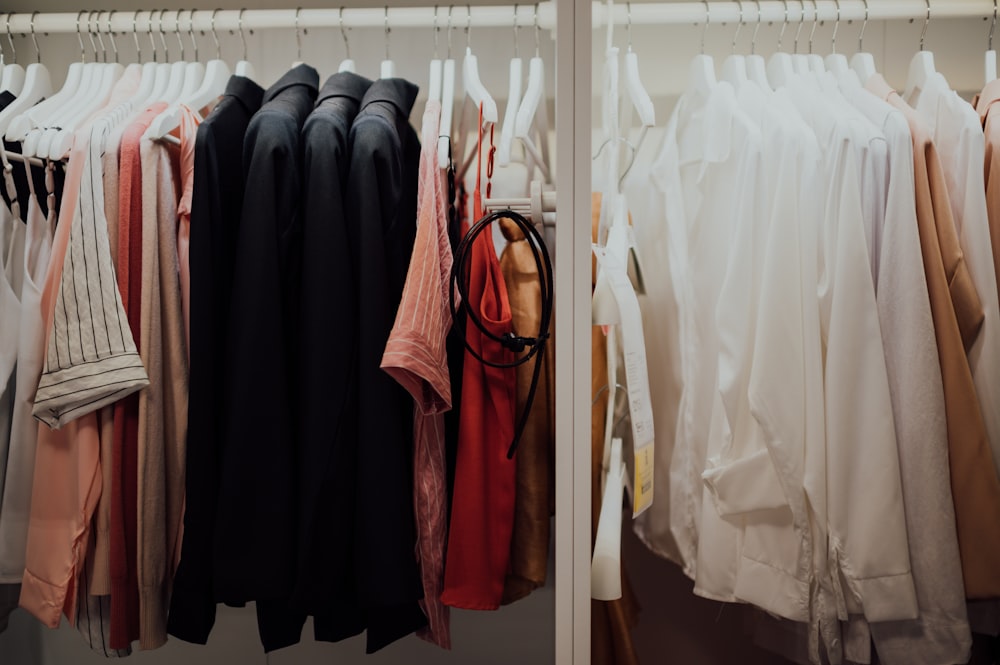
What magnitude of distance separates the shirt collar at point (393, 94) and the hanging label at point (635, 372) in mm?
445

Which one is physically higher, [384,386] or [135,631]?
[384,386]

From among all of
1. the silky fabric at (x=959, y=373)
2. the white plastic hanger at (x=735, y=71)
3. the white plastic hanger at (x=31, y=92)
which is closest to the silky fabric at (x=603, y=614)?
the white plastic hanger at (x=735, y=71)

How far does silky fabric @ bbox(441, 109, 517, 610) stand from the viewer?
0.79m

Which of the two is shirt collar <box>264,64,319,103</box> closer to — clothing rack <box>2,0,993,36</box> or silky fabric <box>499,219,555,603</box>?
clothing rack <box>2,0,993,36</box>

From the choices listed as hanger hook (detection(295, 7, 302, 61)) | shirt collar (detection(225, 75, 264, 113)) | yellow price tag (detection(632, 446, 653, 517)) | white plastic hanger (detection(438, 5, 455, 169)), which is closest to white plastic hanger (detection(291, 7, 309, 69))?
hanger hook (detection(295, 7, 302, 61))

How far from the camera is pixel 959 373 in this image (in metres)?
0.74

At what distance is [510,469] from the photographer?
0.81 m

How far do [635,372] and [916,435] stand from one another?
43 cm

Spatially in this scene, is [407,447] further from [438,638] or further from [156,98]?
[156,98]

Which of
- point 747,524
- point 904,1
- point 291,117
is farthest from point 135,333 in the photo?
point 904,1

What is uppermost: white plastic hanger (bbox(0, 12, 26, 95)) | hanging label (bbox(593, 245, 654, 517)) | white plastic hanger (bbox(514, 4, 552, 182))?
white plastic hanger (bbox(0, 12, 26, 95))

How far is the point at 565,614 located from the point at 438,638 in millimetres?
542

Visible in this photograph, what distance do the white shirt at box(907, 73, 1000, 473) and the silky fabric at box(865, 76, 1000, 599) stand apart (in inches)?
0.7

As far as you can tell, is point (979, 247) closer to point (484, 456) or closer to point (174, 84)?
point (484, 456)
